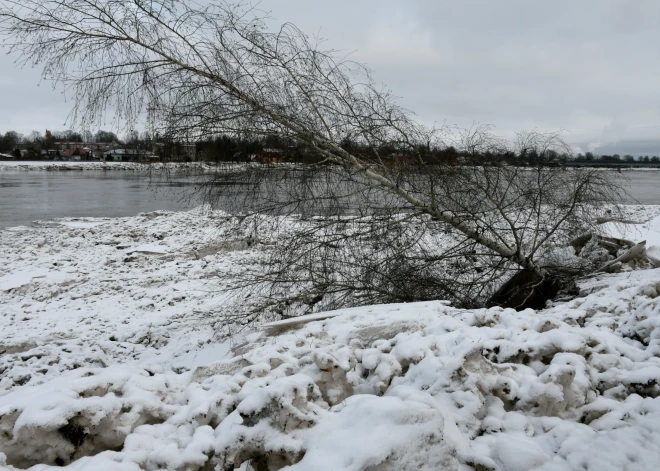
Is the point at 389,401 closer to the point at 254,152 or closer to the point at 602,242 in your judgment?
the point at 254,152

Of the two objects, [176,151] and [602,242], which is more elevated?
[176,151]

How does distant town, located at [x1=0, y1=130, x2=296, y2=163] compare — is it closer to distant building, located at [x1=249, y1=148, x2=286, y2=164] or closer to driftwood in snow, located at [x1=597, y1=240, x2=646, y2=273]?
distant building, located at [x1=249, y1=148, x2=286, y2=164]

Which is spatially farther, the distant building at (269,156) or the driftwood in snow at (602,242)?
→ the driftwood in snow at (602,242)

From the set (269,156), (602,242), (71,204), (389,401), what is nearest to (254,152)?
(269,156)

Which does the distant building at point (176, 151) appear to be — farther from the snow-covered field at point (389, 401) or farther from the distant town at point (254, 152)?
the snow-covered field at point (389, 401)

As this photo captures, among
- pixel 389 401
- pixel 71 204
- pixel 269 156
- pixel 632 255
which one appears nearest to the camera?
pixel 389 401

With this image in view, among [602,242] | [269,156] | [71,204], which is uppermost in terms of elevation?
[269,156]

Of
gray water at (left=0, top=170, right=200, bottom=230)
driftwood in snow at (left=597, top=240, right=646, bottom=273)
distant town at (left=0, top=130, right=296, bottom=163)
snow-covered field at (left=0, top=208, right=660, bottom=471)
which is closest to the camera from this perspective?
snow-covered field at (left=0, top=208, right=660, bottom=471)

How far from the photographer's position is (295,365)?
2.76 meters

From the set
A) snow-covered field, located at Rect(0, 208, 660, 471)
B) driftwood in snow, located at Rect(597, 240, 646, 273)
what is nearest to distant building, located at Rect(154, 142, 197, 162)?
snow-covered field, located at Rect(0, 208, 660, 471)

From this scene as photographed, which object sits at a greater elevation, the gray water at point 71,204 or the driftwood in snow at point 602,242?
the driftwood in snow at point 602,242

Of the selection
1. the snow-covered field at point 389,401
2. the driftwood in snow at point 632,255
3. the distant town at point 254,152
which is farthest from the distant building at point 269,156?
the driftwood in snow at point 632,255

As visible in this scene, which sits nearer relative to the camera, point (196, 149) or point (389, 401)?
point (389, 401)

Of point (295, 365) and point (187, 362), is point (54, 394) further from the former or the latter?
point (187, 362)
